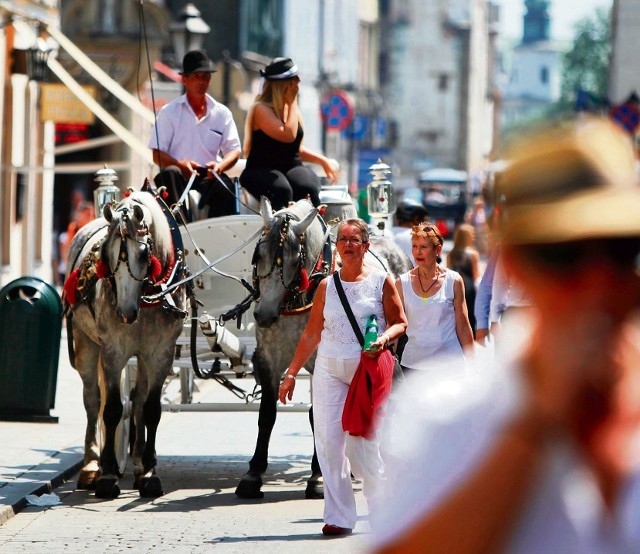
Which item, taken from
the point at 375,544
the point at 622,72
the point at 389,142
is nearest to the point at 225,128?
the point at 375,544

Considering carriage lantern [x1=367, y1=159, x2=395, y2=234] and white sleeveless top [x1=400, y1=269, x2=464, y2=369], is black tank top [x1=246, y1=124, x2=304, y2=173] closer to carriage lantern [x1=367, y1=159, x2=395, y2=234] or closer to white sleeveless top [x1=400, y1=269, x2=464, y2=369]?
carriage lantern [x1=367, y1=159, x2=395, y2=234]

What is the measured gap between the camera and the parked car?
61.9 meters

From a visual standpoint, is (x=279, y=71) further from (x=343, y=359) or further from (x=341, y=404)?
(x=341, y=404)

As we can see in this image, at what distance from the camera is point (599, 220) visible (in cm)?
227

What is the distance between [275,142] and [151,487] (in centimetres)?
271

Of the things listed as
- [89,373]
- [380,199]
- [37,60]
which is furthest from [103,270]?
[37,60]

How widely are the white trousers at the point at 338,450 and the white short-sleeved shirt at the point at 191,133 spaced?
346cm

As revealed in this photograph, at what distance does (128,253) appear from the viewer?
10734mm

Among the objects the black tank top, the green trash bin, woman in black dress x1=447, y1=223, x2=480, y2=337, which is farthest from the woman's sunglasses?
woman in black dress x1=447, y1=223, x2=480, y2=337

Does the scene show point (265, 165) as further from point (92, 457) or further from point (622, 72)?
point (622, 72)

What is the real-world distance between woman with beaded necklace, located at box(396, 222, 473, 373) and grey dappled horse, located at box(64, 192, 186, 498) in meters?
1.58

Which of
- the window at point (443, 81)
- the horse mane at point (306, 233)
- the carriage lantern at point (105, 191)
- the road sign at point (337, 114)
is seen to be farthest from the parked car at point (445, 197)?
the horse mane at point (306, 233)

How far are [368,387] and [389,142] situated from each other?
9462cm

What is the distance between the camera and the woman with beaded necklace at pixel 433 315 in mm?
10422
